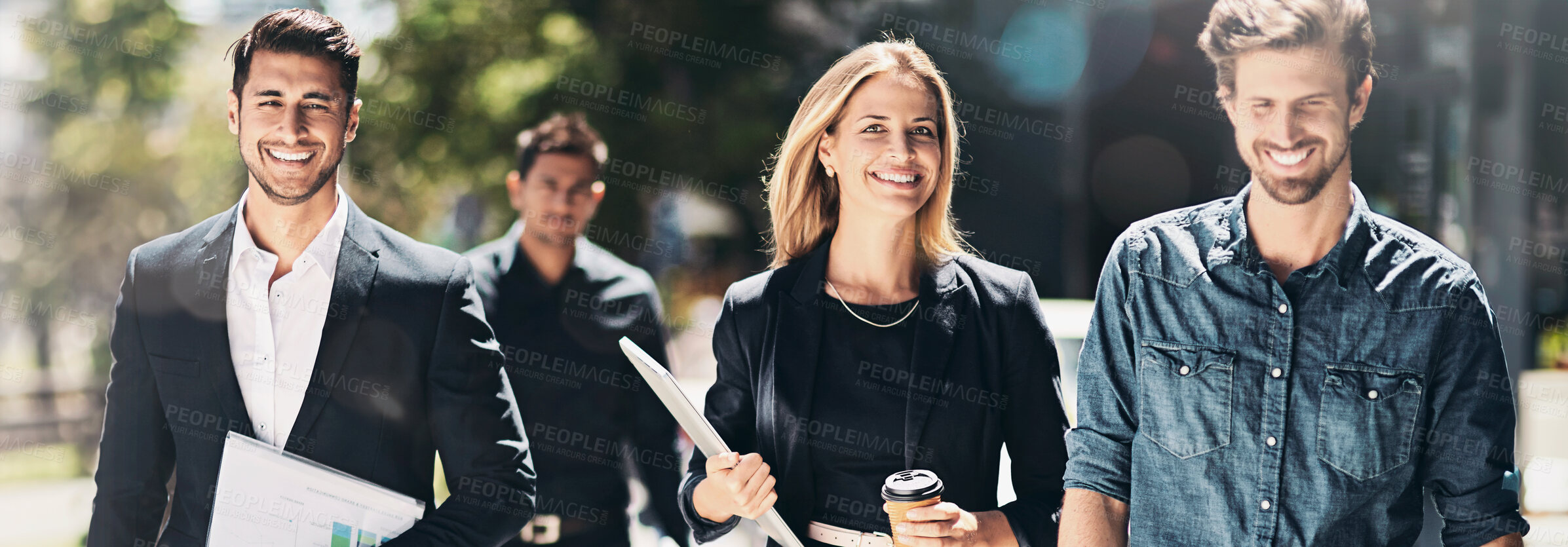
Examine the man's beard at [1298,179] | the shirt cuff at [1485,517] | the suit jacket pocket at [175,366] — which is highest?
the man's beard at [1298,179]

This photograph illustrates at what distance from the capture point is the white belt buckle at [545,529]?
325 centimetres

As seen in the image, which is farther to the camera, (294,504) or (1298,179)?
(294,504)

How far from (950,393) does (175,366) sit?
204cm

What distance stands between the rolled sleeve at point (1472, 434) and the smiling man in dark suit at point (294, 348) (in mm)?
2245

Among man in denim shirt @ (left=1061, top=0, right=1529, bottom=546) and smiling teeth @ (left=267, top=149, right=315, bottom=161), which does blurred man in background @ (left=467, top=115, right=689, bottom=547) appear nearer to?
smiling teeth @ (left=267, top=149, right=315, bottom=161)

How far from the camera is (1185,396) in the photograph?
2.26m

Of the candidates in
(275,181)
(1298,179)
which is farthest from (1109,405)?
(275,181)

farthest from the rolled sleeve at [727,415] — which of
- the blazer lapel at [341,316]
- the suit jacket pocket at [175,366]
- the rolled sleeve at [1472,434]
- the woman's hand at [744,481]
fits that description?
the rolled sleeve at [1472,434]

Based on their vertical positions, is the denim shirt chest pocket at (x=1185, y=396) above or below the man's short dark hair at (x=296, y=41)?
below

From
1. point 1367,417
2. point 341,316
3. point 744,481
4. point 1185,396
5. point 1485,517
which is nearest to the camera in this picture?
point 1485,517

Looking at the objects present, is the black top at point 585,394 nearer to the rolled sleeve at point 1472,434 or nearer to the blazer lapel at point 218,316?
the blazer lapel at point 218,316

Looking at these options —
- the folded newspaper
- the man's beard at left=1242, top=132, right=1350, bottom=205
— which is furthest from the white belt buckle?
the man's beard at left=1242, top=132, right=1350, bottom=205

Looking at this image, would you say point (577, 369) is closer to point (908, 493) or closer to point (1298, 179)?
point (908, 493)

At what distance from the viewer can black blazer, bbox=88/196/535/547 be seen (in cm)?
272
